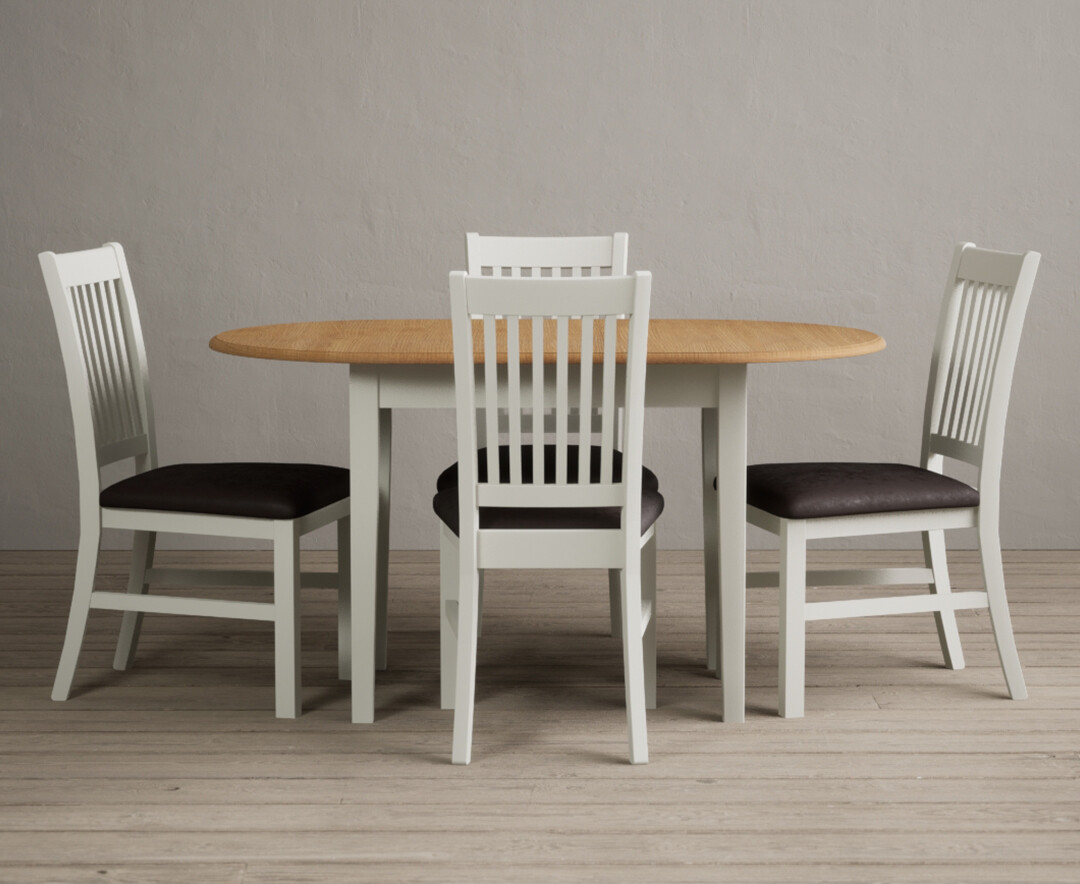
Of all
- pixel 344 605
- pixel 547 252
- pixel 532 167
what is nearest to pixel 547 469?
pixel 344 605

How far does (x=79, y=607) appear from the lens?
2.69 metres

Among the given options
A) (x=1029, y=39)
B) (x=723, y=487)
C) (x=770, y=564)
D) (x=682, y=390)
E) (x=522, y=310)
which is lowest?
(x=770, y=564)

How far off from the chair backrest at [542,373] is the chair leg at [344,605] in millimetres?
561

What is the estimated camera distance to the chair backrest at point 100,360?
261cm

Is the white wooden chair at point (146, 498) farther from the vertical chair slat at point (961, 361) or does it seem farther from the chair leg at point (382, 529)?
the vertical chair slat at point (961, 361)

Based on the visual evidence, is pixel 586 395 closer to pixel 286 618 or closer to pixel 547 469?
pixel 547 469

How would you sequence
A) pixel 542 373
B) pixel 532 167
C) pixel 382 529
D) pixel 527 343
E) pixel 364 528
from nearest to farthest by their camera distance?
pixel 542 373, pixel 527 343, pixel 364 528, pixel 382 529, pixel 532 167

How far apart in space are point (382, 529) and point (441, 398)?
342 mm

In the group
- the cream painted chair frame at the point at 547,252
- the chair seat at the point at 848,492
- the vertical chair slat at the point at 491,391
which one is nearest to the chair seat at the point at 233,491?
the vertical chair slat at the point at 491,391

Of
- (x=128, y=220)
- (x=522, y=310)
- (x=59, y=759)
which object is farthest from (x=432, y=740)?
(x=128, y=220)

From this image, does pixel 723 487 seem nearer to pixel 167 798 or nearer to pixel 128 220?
pixel 167 798

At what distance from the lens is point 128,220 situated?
→ 13.0 feet

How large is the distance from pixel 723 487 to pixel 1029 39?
2.19 meters

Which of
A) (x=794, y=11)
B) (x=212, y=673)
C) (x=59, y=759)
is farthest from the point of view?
(x=794, y=11)
